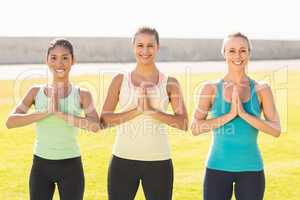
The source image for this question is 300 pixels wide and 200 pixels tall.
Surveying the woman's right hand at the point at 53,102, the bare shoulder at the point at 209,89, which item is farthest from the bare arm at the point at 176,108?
the woman's right hand at the point at 53,102

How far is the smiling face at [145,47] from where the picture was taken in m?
4.09

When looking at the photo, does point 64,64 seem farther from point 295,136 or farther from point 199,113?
point 295,136

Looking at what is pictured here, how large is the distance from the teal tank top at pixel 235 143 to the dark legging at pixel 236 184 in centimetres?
5

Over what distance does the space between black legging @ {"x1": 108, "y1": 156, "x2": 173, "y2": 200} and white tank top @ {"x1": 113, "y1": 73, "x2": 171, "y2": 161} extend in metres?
0.05

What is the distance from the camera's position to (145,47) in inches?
161

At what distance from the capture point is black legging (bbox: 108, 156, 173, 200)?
159 inches

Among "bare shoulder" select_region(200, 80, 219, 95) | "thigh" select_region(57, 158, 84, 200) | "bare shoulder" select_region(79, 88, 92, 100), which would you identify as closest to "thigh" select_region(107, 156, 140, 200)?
"thigh" select_region(57, 158, 84, 200)

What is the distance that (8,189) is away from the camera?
265 inches

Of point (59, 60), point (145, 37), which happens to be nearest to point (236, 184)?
point (145, 37)

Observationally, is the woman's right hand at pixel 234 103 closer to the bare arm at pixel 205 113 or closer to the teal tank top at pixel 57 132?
the bare arm at pixel 205 113

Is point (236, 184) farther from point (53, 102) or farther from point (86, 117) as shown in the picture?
point (53, 102)

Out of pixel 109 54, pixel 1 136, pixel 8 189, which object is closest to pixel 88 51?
pixel 109 54

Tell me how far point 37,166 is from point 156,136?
101 cm

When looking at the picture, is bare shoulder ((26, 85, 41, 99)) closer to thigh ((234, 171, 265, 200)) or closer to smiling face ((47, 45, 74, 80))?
smiling face ((47, 45, 74, 80))
